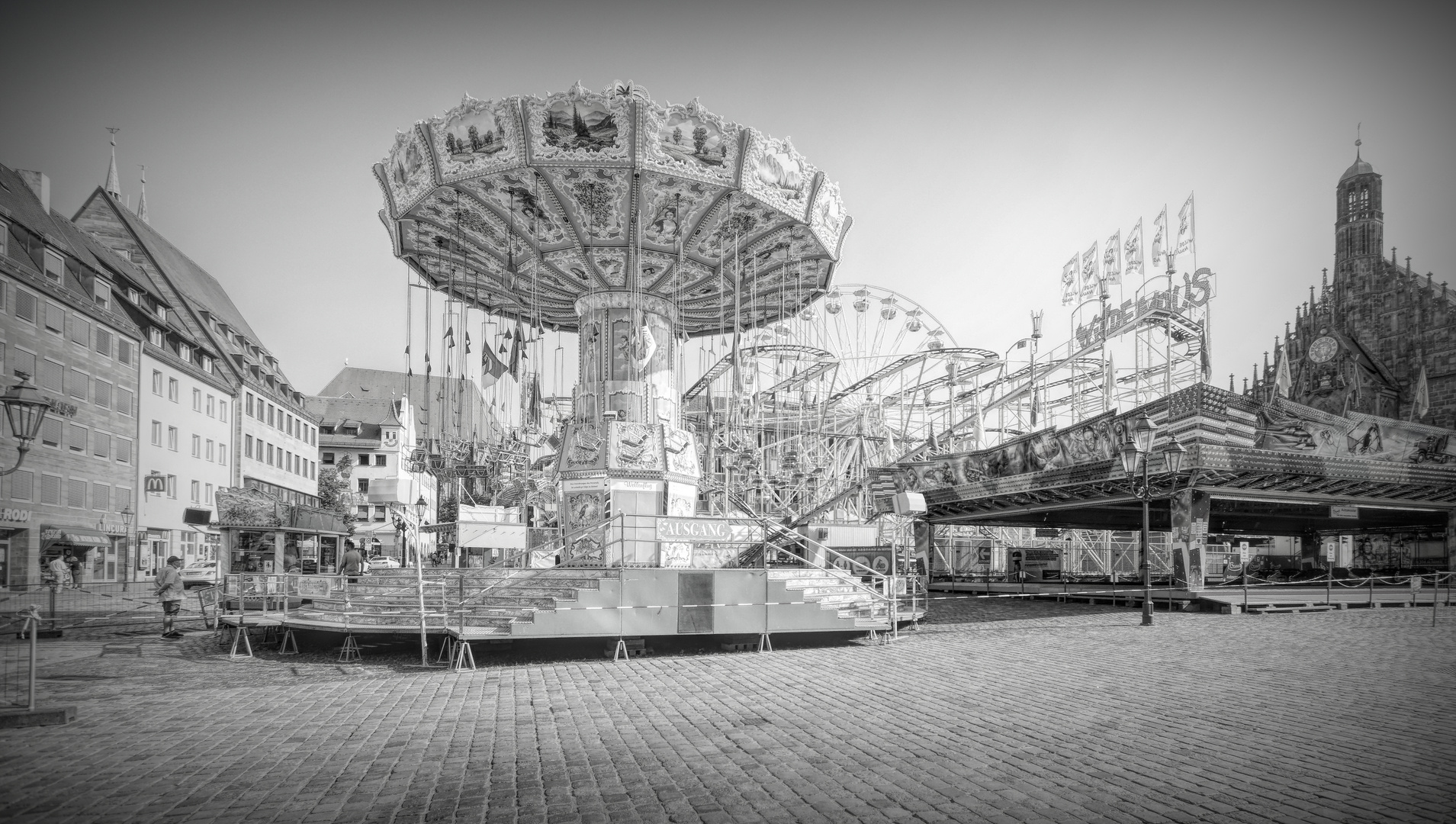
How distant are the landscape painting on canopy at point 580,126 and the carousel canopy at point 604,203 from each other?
0.07 feet

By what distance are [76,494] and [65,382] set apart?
412 cm

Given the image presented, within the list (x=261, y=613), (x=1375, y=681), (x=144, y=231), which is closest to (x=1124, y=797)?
(x=1375, y=681)

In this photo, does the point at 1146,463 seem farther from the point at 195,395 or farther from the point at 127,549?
the point at 195,395

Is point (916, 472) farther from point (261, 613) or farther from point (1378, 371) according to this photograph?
point (1378, 371)

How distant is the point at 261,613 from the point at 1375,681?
16.0 metres

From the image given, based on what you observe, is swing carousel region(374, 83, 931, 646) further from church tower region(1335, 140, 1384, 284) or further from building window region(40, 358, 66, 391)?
church tower region(1335, 140, 1384, 284)

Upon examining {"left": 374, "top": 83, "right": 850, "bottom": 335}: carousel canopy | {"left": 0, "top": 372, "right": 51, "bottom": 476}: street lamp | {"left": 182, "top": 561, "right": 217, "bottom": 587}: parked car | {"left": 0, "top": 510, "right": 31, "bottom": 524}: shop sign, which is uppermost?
{"left": 374, "top": 83, "right": 850, "bottom": 335}: carousel canopy

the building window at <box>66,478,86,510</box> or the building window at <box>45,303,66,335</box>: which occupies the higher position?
the building window at <box>45,303,66,335</box>

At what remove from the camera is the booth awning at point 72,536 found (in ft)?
91.7

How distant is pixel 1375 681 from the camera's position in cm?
1059

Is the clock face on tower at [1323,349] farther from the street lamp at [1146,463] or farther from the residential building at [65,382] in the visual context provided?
the residential building at [65,382]

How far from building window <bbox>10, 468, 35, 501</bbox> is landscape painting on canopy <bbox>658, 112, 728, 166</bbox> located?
22175 mm

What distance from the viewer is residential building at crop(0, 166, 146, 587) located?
24922 millimetres

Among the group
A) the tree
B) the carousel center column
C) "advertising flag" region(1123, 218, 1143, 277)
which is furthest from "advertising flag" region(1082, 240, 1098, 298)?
the tree
